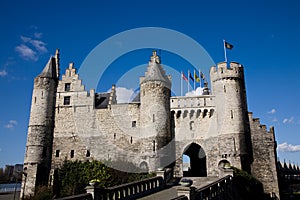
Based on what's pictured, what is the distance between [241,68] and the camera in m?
24.3

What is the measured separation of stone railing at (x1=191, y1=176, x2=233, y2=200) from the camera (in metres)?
9.58

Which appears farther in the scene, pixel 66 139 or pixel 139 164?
pixel 66 139

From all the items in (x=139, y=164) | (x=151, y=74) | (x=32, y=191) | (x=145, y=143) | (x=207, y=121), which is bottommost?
(x=32, y=191)

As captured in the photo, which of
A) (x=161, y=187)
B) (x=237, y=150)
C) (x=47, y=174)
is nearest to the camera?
(x=161, y=187)

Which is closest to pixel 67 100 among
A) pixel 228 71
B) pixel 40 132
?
A: pixel 40 132

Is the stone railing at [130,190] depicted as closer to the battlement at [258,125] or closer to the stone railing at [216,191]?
the stone railing at [216,191]

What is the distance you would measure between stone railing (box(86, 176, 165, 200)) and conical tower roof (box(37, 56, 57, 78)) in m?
18.2

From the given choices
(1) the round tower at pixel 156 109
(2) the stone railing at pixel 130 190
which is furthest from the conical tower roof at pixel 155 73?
(2) the stone railing at pixel 130 190

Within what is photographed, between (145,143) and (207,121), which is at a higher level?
(207,121)

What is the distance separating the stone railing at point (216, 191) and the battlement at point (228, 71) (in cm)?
1079

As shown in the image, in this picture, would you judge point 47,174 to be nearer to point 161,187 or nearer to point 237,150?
point 161,187

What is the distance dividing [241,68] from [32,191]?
73.2 feet

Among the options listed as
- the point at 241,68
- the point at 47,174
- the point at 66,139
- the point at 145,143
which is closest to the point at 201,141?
the point at 145,143

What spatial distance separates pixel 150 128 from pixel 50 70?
42.4ft
